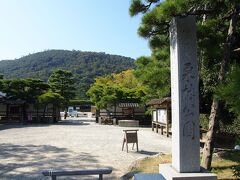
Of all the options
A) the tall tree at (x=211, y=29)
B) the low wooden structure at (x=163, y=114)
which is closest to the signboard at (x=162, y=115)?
the low wooden structure at (x=163, y=114)

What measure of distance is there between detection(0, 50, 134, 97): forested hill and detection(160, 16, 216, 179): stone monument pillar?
92.3 metres

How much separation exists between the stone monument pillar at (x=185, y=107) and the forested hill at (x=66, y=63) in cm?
9232

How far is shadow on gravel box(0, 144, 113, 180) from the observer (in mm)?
8227

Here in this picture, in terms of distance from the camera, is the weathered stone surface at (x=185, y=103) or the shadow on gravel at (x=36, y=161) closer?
the weathered stone surface at (x=185, y=103)

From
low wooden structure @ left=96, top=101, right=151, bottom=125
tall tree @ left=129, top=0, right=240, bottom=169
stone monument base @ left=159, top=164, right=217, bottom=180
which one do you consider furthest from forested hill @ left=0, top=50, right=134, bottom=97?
stone monument base @ left=159, top=164, right=217, bottom=180

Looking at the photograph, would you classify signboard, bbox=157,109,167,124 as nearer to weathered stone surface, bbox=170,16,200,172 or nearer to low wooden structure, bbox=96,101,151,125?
low wooden structure, bbox=96,101,151,125

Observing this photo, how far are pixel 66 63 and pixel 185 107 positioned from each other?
11143 cm

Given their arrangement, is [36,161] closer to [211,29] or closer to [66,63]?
[211,29]

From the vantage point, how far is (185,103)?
5203mm

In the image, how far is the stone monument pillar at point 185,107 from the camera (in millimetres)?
5176

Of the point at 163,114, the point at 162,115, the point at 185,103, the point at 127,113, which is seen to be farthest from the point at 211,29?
the point at 127,113

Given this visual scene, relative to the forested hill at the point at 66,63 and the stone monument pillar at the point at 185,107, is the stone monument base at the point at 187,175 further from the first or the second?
the forested hill at the point at 66,63

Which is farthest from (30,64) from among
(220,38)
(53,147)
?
(220,38)

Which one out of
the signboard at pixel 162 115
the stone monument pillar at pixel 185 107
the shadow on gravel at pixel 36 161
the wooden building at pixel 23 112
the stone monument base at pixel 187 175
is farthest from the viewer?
the wooden building at pixel 23 112
